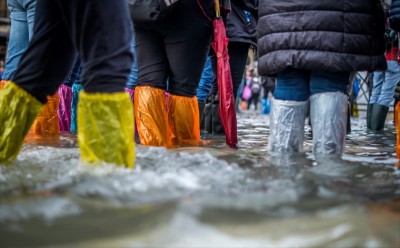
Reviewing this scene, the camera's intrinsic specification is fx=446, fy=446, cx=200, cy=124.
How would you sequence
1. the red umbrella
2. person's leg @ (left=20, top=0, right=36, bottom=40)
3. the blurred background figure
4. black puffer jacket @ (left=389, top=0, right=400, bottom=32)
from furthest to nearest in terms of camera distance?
the blurred background figure < person's leg @ (left=20, top=0, right=36, bottom=40) < the red umbrella < black puffer jacket @ (left=389, top=0, right=400, bottom=32)

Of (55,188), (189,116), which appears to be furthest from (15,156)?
(189,116)

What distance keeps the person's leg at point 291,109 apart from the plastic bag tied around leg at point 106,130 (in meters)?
0.98

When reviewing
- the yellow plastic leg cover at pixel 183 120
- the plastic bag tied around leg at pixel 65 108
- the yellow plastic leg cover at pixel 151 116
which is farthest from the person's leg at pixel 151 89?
the plastic bag tied around leg at pixel 65 108

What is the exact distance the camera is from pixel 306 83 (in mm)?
2311

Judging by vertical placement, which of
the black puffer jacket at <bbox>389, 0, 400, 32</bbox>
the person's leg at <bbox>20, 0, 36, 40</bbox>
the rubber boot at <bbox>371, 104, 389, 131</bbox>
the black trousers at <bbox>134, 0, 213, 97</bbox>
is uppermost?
the person's leg at <bbox>20, 0, 36, 40</bbox>

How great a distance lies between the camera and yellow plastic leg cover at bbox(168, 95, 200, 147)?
2795mm

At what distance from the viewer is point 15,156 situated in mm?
1801

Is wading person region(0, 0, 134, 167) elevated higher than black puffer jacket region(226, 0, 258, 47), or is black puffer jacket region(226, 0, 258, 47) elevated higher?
black puffer jacket region(226, 0, 258, 47)

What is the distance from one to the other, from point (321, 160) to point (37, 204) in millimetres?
1329

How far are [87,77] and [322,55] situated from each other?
1.11 metres

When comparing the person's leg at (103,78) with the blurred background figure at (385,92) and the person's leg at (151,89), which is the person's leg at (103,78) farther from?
the blurred background figure at (385,92)

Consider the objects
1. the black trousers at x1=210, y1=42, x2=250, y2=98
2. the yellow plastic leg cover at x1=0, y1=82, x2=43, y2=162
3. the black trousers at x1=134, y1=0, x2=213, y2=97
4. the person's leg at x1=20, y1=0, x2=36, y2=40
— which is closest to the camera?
the yellow plastic leg cover at x1=0, y1=82, x2=43, y2=162

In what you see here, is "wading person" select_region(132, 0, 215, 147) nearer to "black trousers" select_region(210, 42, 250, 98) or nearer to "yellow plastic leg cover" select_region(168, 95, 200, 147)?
"yellow plastic leg cover" select_region(168, 95, 200, 147)

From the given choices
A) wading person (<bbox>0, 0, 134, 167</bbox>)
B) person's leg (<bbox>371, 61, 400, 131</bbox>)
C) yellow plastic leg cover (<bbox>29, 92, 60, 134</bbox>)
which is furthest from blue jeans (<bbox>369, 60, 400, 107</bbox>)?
wading person (<bbox>0, 0, 134, 167</bbox>)
